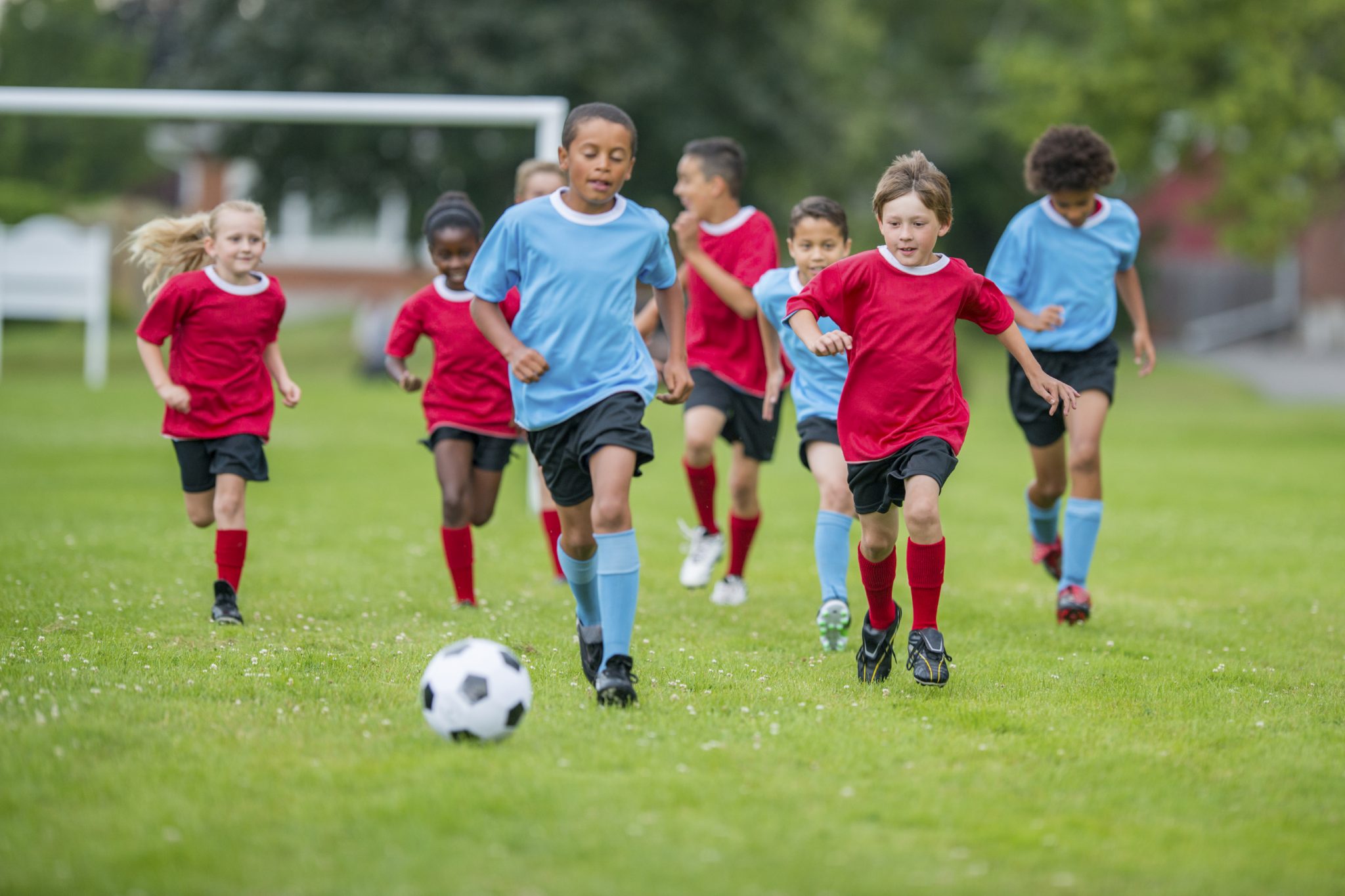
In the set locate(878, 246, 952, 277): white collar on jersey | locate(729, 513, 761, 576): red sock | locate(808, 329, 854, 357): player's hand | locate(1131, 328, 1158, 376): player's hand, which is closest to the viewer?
locate(808, 329, 854, 357): player's hand

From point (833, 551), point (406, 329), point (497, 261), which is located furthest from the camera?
point (406, 329)

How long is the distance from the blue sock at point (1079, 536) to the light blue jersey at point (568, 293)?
2907mm

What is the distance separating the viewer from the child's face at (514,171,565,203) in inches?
308

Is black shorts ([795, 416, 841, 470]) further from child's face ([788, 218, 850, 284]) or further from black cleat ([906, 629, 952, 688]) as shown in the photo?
black cleat ([906, 629, 952, 688])

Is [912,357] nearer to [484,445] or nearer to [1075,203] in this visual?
[1075,203]

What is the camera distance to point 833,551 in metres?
6.77

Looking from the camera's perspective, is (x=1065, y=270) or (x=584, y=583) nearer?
(x=584, y=583)

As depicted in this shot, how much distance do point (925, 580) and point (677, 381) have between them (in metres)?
1.24

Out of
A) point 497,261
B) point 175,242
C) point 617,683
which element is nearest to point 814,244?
point 497,261

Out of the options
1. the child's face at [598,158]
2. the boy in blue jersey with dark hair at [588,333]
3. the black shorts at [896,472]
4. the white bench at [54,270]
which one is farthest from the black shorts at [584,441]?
the white bench at [54,270]

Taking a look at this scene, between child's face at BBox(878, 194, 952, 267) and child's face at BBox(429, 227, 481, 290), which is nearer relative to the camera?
child's face at BBox(878, 194, 952, 267)

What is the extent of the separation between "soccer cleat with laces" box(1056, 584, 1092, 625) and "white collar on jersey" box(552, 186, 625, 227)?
10.9 ft

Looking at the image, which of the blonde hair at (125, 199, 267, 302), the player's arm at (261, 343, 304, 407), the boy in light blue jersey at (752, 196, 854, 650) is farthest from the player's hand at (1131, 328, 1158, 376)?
the blonde hair at (125, 199, 267, 302)

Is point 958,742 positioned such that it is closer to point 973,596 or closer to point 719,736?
point 719,736
